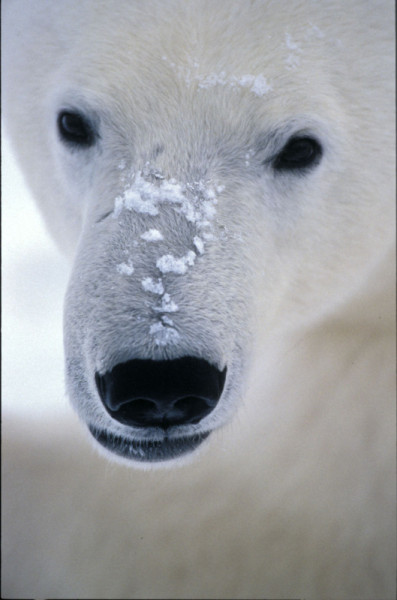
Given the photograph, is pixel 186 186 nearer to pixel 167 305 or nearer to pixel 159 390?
pixel 167 305

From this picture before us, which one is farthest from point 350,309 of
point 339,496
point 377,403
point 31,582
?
point 31,582

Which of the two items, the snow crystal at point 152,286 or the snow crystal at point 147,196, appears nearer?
the snow crystal at point 152,286

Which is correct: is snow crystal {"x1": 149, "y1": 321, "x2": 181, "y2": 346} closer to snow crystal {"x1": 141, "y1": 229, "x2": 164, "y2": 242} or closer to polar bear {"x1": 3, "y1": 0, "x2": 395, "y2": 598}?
polar bear {"x1": 3, "y1": 0, "x2": 395, "y2": 598}

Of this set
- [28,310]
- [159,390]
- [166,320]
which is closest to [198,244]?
[166,320]

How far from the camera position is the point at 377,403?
1.58m

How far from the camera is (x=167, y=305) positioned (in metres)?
0.98

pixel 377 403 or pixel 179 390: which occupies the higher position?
pixel 377 403

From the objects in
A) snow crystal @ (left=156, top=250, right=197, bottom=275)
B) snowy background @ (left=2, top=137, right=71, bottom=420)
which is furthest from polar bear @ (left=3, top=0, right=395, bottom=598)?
snowy background @ (left=2, top=137, right=71, bottom=420)

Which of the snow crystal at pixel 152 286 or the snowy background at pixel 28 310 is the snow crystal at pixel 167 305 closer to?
the snow crystal at pixel 152 286

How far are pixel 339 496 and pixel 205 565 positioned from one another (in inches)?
15.6

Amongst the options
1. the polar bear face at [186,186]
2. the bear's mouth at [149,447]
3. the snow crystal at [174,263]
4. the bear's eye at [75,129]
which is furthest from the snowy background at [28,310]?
the snow crystal at [174,263]

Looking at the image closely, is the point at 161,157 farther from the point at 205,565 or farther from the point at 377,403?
the point at 205,565

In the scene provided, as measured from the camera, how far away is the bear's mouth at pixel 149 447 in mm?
1080

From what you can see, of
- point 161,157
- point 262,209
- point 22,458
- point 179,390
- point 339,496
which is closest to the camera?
point 179,390
